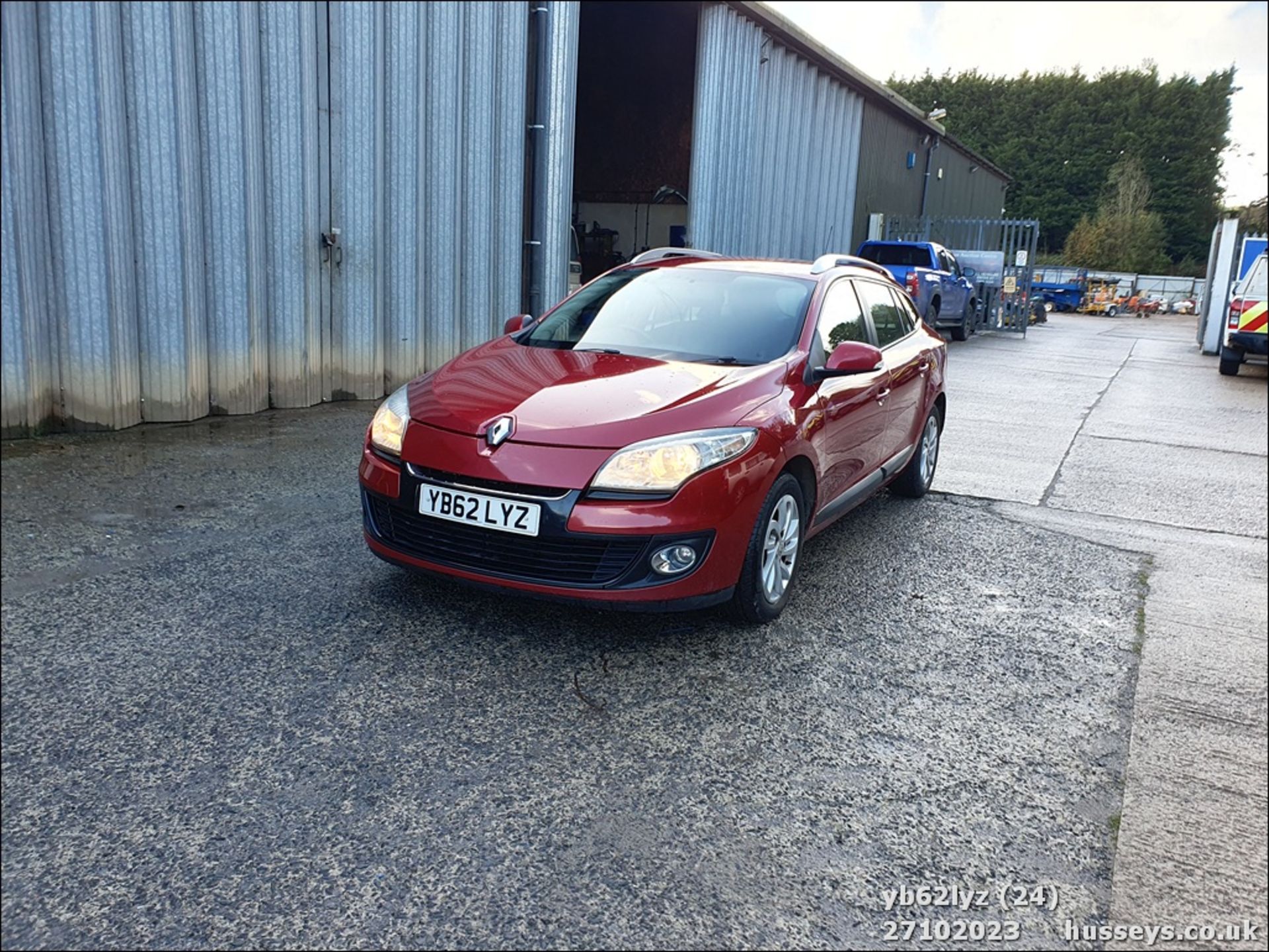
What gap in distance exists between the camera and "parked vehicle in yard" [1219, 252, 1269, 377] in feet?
49.8

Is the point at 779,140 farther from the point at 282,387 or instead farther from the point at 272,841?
the point at 272,841

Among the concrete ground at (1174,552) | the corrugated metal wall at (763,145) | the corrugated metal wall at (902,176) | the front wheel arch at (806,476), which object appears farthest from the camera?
the corrugated metal wall at (902,176)

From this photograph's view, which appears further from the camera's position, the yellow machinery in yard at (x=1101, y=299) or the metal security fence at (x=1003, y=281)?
the yellow machinery in yard at (x=1101, y=299)

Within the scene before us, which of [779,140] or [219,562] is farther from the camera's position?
[779,140]

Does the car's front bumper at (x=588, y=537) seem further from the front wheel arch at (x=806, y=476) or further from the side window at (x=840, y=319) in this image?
the side window at (x=840, y=319)

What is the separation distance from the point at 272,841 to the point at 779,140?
Answer: 590 inches

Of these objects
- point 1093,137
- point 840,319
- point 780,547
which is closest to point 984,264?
point 840,319

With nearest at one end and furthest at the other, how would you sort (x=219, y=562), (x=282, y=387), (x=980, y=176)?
(x=219, y=562) < (x=282, y=387) < (x=980, y=176)

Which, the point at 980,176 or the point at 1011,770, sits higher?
the point at 980,176

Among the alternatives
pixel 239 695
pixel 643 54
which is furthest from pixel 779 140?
pixel 239 695

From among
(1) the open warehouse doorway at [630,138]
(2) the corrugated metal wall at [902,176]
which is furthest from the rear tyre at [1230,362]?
(1) the open warehouse doorway at [630,138]

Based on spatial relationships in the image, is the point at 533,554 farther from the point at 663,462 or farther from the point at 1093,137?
the point at 1093,137

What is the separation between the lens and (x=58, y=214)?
5.91 meters

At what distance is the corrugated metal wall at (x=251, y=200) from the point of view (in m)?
5.87
